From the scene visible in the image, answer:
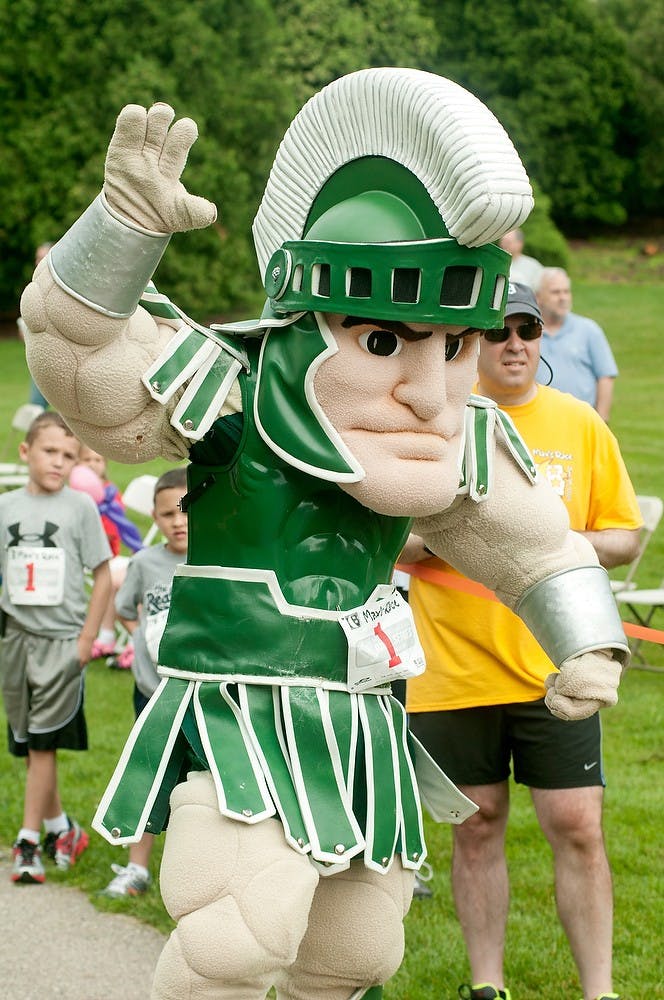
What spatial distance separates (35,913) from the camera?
499 centimetres

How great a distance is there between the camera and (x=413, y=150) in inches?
117

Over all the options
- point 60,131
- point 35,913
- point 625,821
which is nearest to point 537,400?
point 625,821

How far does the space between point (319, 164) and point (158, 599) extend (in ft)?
7.57

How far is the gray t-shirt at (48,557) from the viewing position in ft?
18.3

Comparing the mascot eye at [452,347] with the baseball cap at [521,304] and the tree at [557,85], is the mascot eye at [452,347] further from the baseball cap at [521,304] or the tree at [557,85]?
the tree at [557,85]

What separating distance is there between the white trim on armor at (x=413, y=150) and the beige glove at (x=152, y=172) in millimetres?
359

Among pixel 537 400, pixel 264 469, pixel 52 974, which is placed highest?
pixel 537 400

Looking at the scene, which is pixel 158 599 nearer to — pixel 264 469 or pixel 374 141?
pixel 264 469

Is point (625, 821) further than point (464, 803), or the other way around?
point (625, 821)

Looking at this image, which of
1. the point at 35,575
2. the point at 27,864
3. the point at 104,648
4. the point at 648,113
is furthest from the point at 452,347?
the point at 648,113

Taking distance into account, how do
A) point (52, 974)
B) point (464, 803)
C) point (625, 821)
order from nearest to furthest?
point (464, 803)
point (52, 974)
point (625, 821)

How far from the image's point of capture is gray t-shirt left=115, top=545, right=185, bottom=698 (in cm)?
513

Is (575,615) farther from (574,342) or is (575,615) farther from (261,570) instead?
(574,342)

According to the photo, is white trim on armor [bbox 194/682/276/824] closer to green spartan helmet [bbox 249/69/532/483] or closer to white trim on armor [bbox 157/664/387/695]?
white trim on armor [bbox 157/664/387/695]
